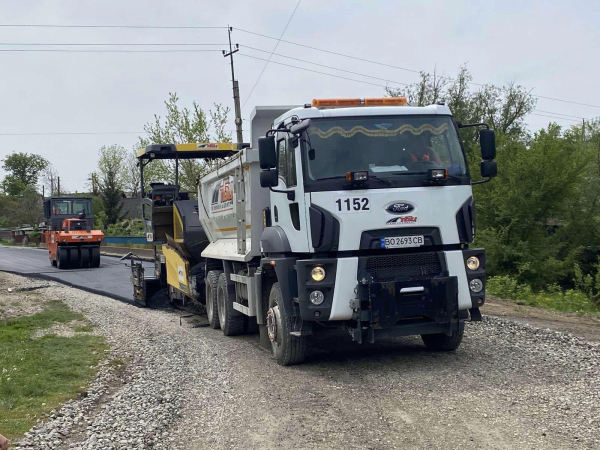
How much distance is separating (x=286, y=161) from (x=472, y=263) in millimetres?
2406

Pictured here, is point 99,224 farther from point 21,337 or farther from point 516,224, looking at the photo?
point 21,337

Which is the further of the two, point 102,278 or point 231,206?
point 102,278

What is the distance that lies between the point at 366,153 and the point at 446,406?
2884 millimetres

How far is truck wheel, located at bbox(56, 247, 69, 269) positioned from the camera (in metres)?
28.6

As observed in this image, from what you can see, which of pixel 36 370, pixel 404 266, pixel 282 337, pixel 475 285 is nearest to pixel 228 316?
pixel 282 337

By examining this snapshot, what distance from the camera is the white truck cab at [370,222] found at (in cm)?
736

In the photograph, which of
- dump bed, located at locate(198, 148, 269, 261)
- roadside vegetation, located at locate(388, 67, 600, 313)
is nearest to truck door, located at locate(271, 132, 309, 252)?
dump bed, located at locate(198, 148, 269, 261)

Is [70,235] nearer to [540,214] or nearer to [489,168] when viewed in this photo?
[540,214]

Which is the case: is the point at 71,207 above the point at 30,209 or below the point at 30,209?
below

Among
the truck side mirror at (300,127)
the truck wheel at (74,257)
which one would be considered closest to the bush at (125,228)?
the truck wheel at (74,257)

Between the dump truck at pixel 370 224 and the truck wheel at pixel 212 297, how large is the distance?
11.0ft

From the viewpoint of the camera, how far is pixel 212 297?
1177 cm

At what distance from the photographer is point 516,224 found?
21328 millimetres

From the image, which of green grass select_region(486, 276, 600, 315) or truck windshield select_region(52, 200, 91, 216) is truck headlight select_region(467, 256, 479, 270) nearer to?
green grass select_region(486, 276, 600, 315)
